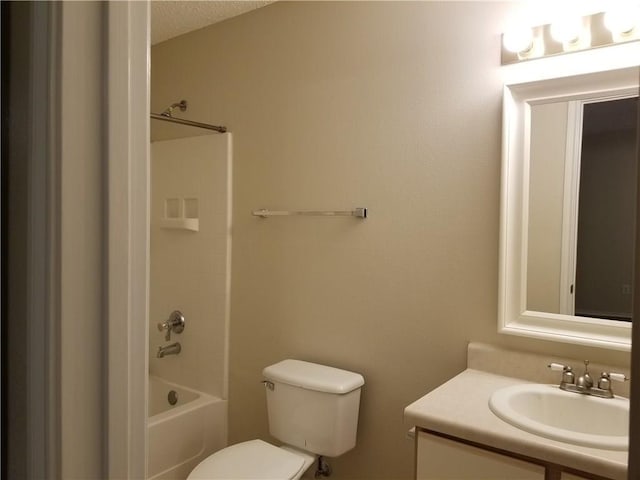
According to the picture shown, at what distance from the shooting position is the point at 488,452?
1.28m

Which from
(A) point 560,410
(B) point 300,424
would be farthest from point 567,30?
(B) point 300,424

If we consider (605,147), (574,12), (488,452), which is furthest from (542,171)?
(488,452)

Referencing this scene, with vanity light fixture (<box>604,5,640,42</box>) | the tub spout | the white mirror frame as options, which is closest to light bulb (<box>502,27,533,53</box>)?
the white mirror frame

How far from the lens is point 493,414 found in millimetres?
1355

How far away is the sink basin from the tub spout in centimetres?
186

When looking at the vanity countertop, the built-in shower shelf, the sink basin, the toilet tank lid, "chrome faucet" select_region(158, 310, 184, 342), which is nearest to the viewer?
the vanity countertop

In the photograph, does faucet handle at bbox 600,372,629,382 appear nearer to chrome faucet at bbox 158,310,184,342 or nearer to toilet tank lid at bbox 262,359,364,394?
toilet tank lid at bbox 262,359,364,394

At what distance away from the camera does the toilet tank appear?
1943mm

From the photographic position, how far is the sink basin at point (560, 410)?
4.48 feet

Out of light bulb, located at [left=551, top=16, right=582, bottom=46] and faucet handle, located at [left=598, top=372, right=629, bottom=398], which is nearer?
faucet handle, located at [left=598, top=372, right=629, bottom=398]

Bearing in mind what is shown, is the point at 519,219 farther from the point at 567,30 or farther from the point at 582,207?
the point at 567,30

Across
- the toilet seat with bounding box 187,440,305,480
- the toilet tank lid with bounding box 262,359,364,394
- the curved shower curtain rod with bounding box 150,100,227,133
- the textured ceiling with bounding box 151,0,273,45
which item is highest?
the textured ceiling with bounding box 151,0,273,45

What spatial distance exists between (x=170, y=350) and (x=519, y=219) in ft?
6.54

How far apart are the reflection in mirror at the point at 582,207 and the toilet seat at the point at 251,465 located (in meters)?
1.09
